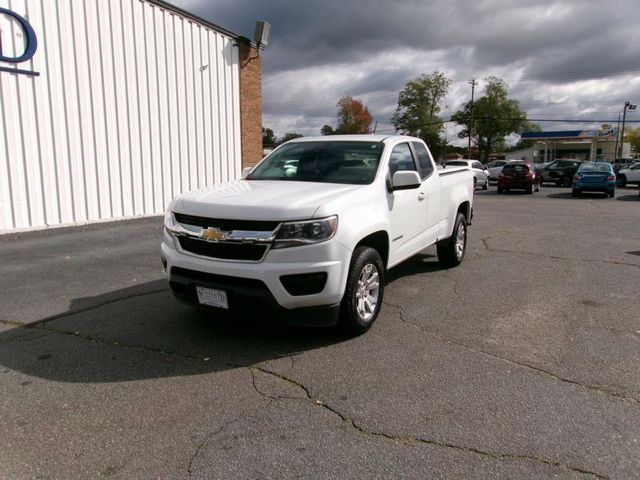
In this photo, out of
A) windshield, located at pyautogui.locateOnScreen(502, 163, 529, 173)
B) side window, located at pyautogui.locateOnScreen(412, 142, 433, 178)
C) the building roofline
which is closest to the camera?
side window, located at pyautogui.locateOnScreen(412, 142, 433, 178)

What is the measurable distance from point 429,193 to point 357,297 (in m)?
2.35

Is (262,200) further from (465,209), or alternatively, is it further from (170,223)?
(465,209)

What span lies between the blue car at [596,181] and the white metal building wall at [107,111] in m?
16.4

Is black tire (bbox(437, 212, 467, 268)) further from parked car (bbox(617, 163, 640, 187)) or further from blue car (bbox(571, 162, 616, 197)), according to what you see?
parked car (bbox(617, 163, 640, 187))

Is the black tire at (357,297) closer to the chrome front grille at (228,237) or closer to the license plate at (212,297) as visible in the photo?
the chrome front grille at (228,237)

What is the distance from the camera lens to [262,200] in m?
4.20

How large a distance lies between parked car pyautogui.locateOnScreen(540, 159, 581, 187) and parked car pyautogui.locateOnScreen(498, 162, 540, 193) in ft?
19.6

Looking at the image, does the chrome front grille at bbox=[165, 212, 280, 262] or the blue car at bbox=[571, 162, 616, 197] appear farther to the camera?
the blue car at bbox=[571, 162, 616, 197]

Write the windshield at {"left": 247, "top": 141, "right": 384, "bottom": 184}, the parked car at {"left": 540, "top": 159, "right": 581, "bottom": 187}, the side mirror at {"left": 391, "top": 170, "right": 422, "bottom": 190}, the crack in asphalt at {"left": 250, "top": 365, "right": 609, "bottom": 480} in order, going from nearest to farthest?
the crack in asphalt at {"left": 250, "top": 365, "right": 609, "bottom": 480}
the side mirror at {"left": 391, "top": 170, "right": 422, "bottom": 190}
the windshield at {"left": 247, "top": 141, "right": 384, "bottom": 184}
the parked car at {"left": 540, "top": 159, "right": 581, "bottom": 187}

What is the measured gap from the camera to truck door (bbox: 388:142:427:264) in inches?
205

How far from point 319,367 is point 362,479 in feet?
4.55

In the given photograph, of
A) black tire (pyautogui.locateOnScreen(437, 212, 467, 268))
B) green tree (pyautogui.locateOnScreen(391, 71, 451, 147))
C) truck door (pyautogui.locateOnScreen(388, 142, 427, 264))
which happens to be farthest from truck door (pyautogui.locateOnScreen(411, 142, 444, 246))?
green tree (pyautogui.locateOnScreen(391, 71, 451, 147))

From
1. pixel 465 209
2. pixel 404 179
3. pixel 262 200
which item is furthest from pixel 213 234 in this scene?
pixel 465 209

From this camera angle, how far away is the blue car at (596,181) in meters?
22.2
